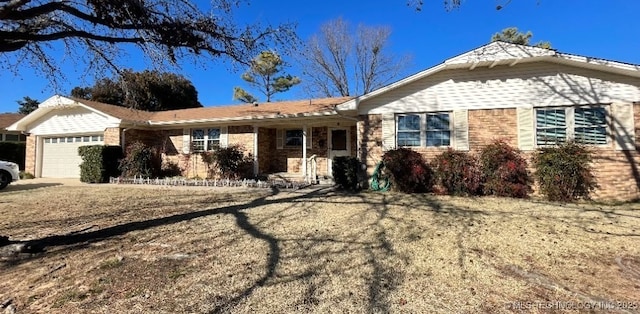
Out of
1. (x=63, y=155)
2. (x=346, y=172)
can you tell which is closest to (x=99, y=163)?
(x=63, y=155)

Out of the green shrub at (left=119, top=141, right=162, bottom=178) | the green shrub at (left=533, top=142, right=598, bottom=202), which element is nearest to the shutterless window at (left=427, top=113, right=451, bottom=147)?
the green shrub at (left=533, top=142, right=598, bottom=202)

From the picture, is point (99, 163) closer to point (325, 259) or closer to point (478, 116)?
point (325, 259)

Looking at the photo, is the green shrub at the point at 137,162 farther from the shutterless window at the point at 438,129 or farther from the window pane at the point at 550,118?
the window pane at the point at 550,118

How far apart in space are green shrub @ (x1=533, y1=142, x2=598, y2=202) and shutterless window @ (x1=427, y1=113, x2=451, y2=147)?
8.95 feet

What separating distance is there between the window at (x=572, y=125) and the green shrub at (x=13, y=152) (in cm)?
2858

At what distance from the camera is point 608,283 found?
3.75 meters

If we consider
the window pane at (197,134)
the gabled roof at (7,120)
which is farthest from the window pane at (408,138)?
the gabled roof at (7,120)

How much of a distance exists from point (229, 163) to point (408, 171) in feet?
24.1

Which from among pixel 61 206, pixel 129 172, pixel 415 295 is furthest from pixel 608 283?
pixel 129 172

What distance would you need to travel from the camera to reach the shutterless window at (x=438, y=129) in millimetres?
11125

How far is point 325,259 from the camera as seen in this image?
4566mm

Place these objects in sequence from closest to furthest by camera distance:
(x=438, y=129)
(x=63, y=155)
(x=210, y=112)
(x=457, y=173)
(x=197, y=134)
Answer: (x=457, y=173)
(x=438, y=129)
(x=197, y=134)
(x=210, y=112)
(x=63, y=155)

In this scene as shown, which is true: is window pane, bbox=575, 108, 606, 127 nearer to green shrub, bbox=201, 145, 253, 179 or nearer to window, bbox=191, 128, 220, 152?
green shrub, bbox=201, 145, 253, 179

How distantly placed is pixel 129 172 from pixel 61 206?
686 cm
